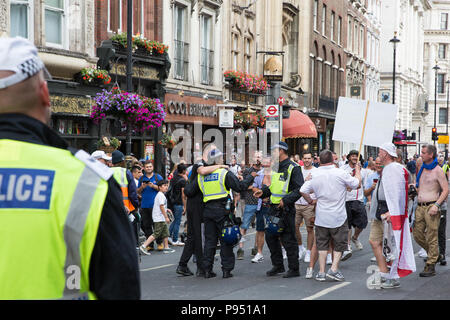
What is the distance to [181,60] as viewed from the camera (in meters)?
23.6

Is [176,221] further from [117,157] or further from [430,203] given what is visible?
[430,203]

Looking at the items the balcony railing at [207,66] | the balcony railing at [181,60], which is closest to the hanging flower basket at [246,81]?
the balcony railing at [207,66]

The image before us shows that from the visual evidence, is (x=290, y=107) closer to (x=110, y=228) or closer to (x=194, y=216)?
(x=194, y=216)

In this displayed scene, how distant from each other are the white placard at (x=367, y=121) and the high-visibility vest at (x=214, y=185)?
122 inches

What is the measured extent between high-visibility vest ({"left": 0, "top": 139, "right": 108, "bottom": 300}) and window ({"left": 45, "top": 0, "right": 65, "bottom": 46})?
1494 cm

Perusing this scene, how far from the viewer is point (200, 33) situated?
24984 millimetres

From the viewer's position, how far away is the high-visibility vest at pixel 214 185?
1011 centimetres

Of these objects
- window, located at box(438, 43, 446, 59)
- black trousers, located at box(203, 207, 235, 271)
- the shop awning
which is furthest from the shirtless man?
window, located at box(438, 43, 446, 59)

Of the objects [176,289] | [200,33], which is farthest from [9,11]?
[200,33]

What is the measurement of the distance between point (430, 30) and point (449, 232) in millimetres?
89311

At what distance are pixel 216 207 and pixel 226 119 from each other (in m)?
15.8

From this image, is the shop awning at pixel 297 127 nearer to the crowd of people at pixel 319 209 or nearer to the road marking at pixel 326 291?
the crowd of people at pixel 319 209

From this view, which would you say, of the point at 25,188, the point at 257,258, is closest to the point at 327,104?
the point at 257,258

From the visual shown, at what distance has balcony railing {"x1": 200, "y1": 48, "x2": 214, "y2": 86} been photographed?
25.4m
